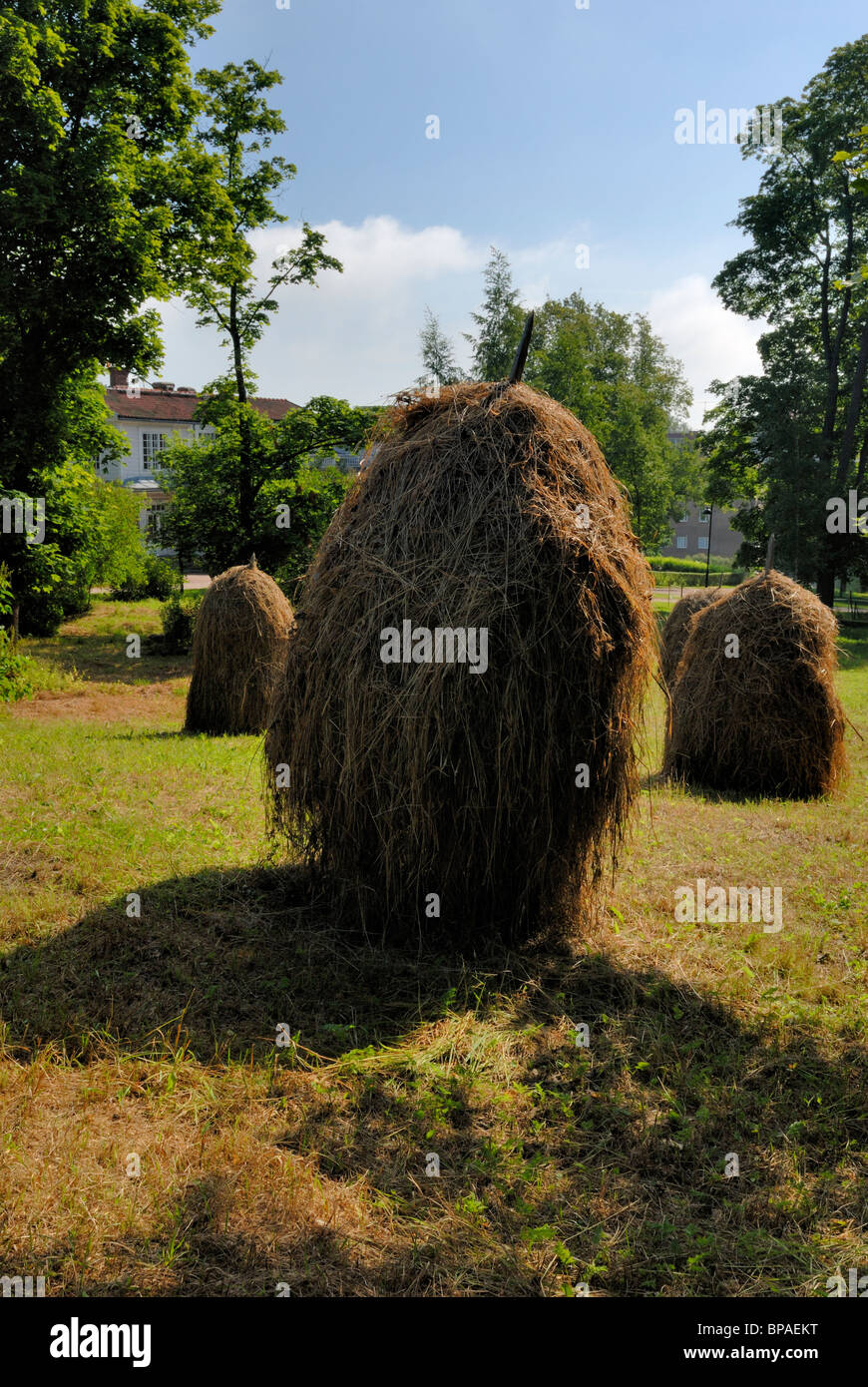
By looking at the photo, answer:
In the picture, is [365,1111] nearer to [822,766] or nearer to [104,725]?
[822,766]

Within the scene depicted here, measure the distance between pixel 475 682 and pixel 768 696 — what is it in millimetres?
6571

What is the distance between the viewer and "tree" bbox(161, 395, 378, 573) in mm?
26094

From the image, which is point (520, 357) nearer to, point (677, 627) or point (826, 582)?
point (677, 627)

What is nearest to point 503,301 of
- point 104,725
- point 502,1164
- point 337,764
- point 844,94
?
point 844,94

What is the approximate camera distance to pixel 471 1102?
13.6 ft

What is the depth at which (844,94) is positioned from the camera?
3459 cm

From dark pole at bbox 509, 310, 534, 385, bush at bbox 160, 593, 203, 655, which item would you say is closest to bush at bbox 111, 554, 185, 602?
bush at bbox 160, 593, 203, 655

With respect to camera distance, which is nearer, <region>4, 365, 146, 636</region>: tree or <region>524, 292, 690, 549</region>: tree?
<region>4, 365, 146, 636</region>: tree

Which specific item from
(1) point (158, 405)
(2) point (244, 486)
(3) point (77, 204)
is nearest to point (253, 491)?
(2) point (244, 486)

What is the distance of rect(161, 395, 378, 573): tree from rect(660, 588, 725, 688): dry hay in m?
12.2

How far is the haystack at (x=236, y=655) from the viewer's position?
13180 millimetres

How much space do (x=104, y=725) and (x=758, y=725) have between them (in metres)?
9.44

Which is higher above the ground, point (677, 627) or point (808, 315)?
point (808, 315)

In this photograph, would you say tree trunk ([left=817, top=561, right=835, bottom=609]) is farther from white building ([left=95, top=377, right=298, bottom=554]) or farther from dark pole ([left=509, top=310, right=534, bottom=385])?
white building ([left=95, top=377, right=298, bottom=554])
